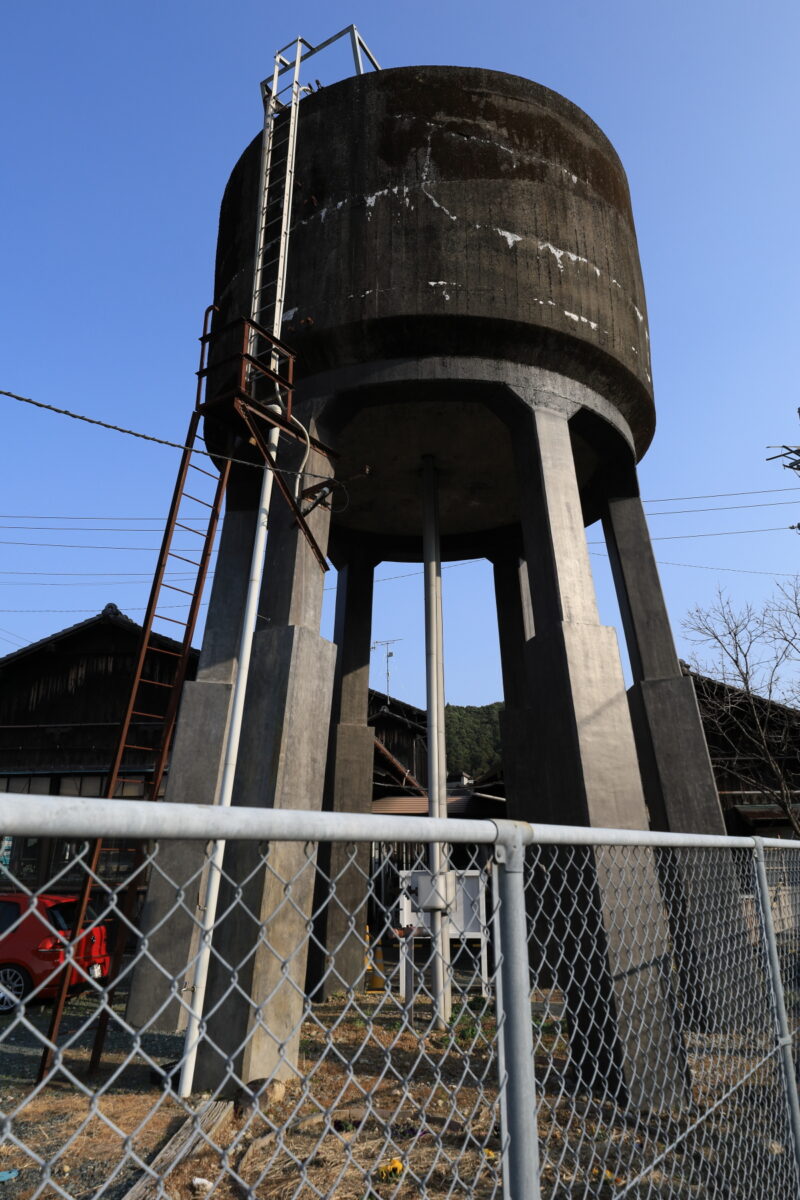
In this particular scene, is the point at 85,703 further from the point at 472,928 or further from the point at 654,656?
the point at 654,656

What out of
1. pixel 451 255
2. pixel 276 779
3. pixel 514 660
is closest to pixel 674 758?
pixel 514 660

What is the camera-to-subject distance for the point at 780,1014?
302 centimetres

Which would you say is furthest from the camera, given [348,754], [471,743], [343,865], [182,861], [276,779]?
[471,743]

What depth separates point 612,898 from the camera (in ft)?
18.6

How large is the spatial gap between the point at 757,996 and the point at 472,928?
7010mm

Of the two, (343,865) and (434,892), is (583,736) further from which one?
(343,865)

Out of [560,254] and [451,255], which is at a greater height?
[560,254]

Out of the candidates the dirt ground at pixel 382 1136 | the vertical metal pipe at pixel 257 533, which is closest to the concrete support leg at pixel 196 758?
the vertical metal pipe at pixel 257 533

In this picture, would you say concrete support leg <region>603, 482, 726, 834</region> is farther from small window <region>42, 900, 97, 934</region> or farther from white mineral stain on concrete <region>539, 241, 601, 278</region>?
small window <region>42, 900, 97, 934</region>

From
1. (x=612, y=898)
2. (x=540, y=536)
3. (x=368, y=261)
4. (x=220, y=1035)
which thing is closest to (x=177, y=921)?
(x=220, y=1035)

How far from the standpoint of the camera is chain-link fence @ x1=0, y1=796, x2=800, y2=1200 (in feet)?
4.66

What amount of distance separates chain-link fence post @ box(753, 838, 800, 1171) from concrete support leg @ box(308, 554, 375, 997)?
20.5 feet

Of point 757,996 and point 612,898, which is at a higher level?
point 612,898

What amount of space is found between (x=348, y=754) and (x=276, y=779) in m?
4.06
